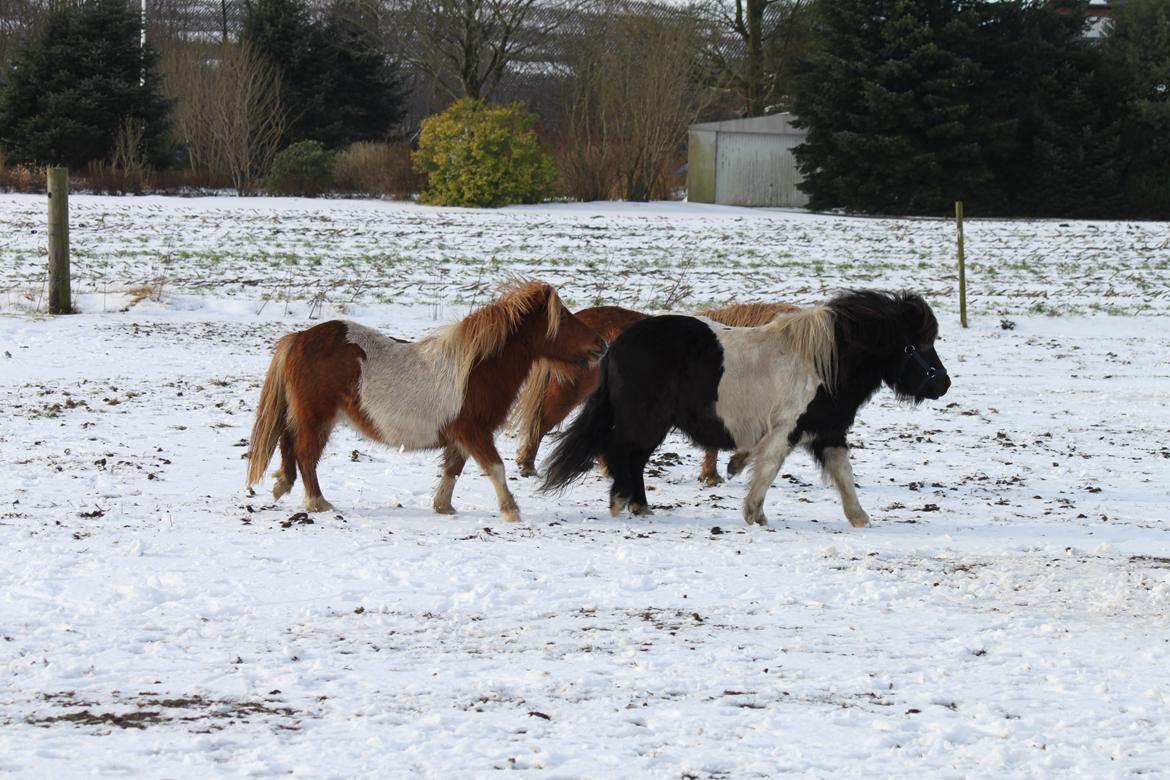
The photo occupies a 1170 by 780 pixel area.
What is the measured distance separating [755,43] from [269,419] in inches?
1650

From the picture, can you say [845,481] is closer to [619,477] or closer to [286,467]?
[619,477]

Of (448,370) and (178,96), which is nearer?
(448,370)

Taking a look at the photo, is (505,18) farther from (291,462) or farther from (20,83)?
(291,462)

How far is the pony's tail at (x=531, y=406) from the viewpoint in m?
8.95

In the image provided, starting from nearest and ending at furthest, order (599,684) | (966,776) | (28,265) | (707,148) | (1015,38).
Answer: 1. (966,776)
2. (599,684)
3. (28,265)
4. (1015,38)
5. (707,148)

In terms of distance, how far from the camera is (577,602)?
5.92 metres

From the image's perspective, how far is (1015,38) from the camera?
40188 mm

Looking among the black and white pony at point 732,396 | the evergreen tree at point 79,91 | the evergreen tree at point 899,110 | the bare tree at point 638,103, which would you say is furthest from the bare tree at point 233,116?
the black and white pony at point 732,396

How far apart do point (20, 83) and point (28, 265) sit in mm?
24173

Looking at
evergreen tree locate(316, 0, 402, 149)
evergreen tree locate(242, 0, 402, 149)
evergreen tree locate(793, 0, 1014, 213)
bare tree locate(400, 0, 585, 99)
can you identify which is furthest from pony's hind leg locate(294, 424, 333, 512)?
evergreen tree locate(316, 0, 402, 149)

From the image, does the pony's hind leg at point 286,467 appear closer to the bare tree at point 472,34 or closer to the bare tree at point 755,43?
the bare tree at point 472,34

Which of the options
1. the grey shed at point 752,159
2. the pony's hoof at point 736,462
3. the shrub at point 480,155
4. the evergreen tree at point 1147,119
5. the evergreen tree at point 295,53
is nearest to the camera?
the pony's hoof at point 736,462

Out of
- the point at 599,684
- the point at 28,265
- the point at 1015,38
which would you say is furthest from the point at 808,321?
the point at 1015,38

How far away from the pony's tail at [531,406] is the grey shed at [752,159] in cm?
3518
